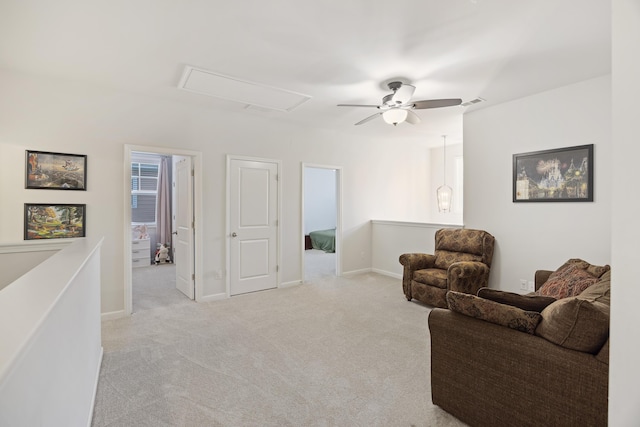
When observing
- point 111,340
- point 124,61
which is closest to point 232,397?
point 111,340

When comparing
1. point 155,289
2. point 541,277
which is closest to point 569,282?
point 541,277

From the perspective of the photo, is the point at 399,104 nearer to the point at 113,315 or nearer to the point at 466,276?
the point at 466,276

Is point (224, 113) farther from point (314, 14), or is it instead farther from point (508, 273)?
point (508, 273)

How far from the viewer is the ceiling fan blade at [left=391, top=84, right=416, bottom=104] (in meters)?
3.32

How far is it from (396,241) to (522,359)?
13.3 ft

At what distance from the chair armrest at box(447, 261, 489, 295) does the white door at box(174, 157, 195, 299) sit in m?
3.35

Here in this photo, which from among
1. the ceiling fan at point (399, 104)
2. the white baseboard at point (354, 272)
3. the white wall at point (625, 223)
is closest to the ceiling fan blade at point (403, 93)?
the ceiling fan at point (399, 104)

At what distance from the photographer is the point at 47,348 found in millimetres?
986

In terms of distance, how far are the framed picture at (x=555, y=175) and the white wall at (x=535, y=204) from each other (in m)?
0.07

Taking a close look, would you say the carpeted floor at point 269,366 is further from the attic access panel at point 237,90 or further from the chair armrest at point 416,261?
the attic access panel at point 237,90

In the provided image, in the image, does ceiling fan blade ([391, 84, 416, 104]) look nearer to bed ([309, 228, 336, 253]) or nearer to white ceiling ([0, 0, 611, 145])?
white ceiling ([0, 0, 611, 145])

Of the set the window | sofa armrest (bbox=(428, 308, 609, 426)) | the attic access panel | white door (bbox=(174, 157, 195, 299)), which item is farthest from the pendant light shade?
the window

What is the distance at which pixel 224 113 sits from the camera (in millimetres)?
4406

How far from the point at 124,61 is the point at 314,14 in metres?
1.91
